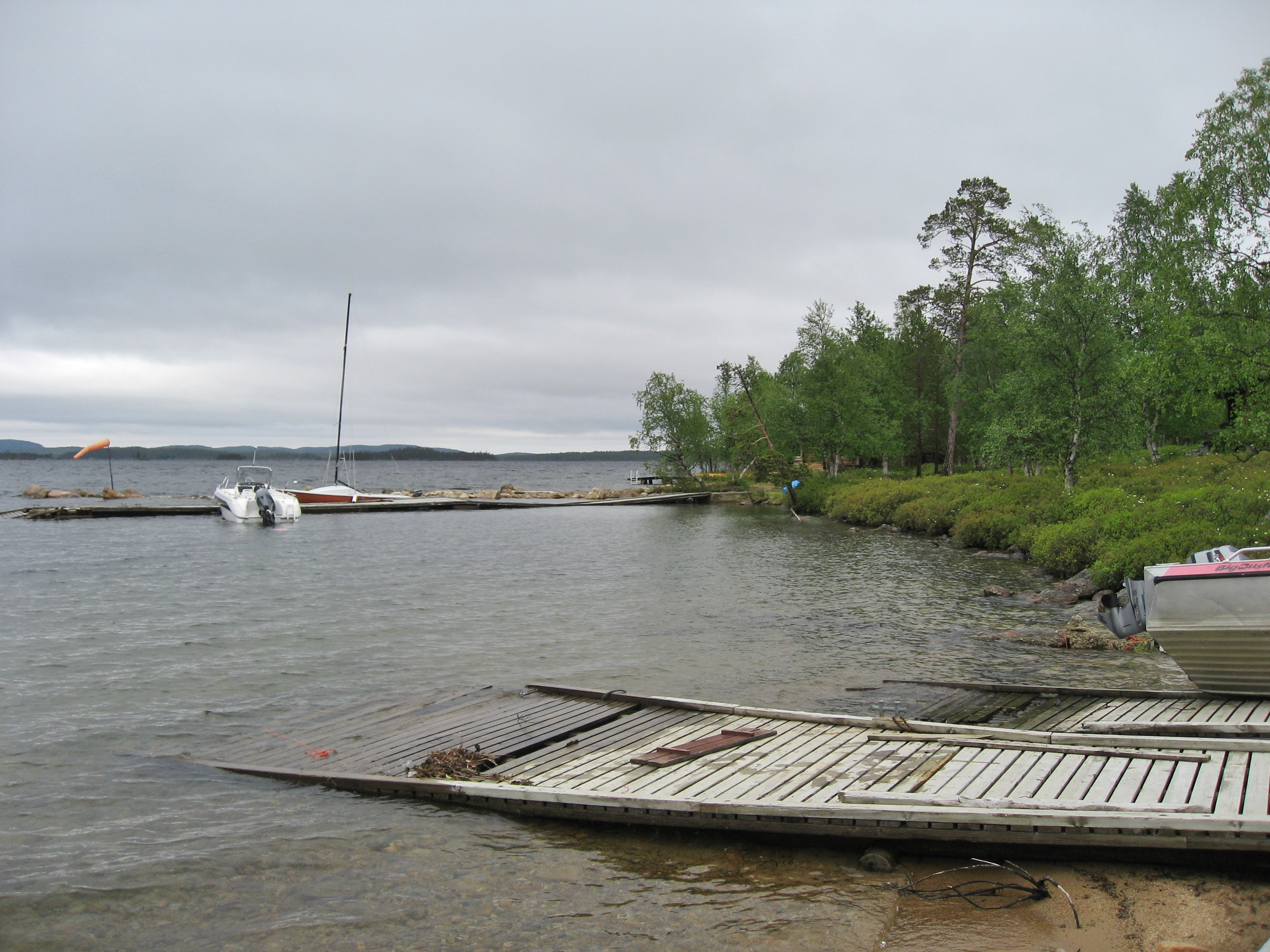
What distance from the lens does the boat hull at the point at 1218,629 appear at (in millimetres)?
9211

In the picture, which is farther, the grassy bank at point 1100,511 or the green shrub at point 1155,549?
the grassy bank at point 1100,511

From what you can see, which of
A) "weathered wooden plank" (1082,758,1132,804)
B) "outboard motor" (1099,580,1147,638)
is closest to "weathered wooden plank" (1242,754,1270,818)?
"weathered wooden plank" (1082,758,1132,804)

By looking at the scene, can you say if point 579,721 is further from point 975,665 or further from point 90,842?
point 975,665

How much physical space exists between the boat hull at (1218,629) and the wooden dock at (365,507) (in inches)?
2187

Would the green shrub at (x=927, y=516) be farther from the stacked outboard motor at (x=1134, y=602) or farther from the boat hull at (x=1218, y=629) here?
the boat hull at (x=1218, y=629)

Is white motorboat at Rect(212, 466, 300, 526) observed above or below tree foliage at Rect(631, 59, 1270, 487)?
below

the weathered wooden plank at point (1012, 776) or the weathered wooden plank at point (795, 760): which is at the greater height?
the weathered wooden plank at point (1012, 776)

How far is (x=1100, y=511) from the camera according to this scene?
25.5 metres

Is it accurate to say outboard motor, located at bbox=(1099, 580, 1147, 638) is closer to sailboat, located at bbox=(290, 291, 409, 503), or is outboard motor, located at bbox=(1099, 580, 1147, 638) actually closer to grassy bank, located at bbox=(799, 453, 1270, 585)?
grassy bank, located at bbox=(799, 453, 1270, 585)

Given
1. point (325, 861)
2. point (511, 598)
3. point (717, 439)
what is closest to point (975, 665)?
point (325, 861)

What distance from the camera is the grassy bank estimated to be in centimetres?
1900

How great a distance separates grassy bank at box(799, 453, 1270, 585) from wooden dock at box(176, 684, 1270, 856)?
32.1 feet

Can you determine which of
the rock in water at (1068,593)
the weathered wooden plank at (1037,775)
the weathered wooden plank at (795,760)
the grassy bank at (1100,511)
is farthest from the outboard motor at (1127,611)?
the rock in water at (1068,593)

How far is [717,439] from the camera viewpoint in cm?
8206
